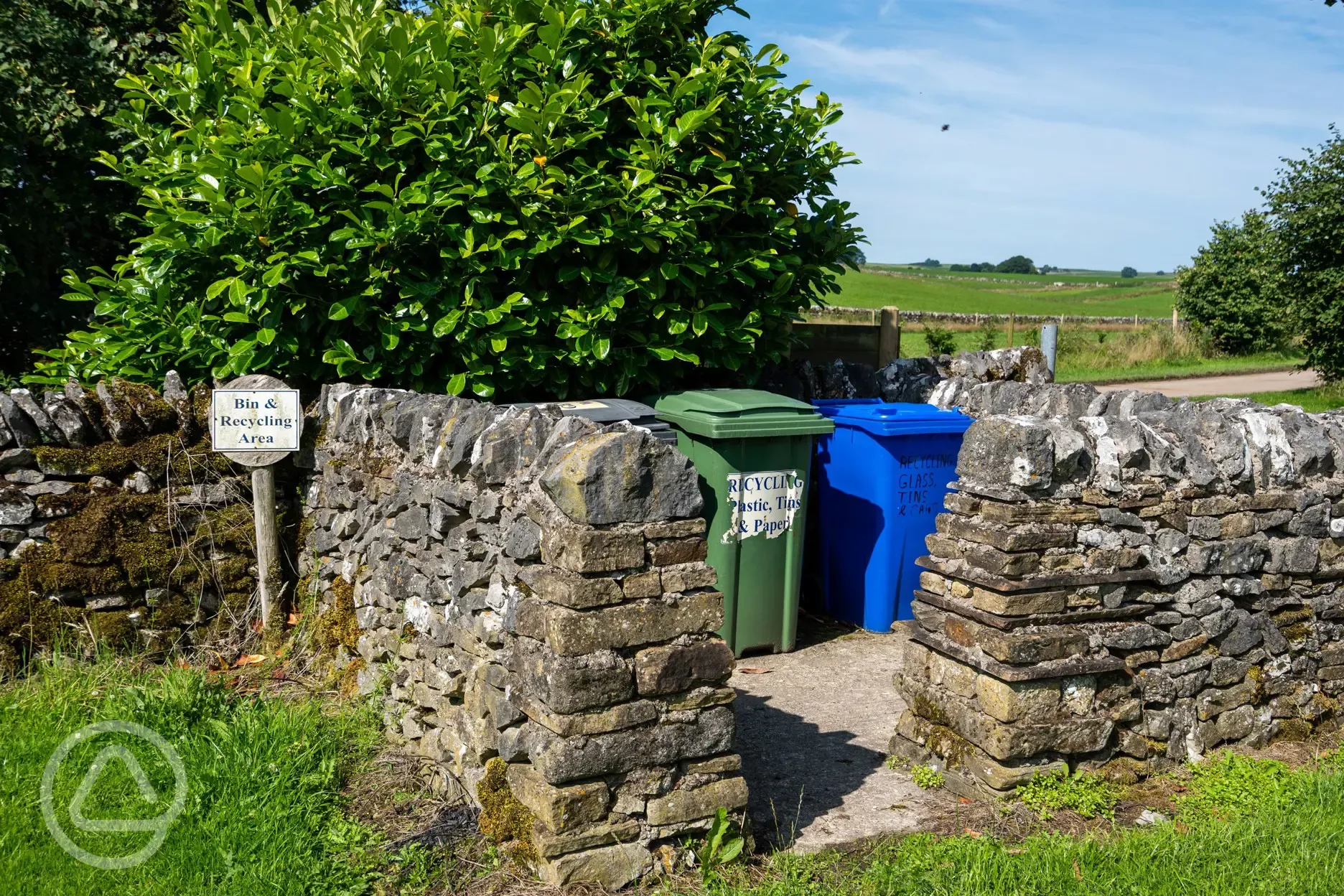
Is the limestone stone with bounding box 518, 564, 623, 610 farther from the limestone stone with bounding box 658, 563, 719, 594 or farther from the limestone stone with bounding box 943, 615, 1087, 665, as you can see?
the limestone stone with bounding box 943, 615, 1087, 665

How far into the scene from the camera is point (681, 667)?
11.5ft

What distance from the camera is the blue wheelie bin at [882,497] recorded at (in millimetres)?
6305

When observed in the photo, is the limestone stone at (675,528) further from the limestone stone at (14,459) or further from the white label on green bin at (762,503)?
the limestone stone at (14,459)

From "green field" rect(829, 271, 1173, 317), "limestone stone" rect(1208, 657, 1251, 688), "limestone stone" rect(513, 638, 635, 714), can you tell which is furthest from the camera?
"green field" rect(829, 271, 1173, 317)

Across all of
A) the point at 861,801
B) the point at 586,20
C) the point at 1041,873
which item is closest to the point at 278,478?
the point at 586,20

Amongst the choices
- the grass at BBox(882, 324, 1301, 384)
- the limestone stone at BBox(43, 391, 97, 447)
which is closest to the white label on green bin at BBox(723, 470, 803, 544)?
the limestone stone at BBox(43, 391, 97, 447)

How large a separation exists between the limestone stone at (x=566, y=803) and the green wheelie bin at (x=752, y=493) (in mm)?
2400

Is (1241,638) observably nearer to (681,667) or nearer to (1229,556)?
(1229,556)

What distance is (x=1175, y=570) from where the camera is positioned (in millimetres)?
4461

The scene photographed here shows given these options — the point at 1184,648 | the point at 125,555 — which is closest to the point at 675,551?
the point at 1184,648

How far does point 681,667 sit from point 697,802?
48 cm

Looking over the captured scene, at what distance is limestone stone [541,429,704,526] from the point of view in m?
3.35

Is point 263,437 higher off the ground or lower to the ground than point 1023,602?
higher

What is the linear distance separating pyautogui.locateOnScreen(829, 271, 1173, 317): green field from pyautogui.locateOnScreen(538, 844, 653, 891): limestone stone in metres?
29.1
